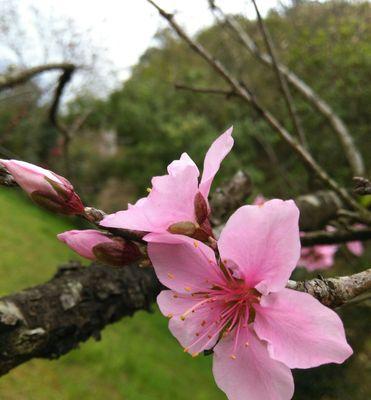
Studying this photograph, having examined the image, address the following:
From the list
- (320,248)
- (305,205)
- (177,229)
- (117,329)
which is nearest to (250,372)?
(177,229)

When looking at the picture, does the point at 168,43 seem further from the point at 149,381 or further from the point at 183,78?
the point at 149,381

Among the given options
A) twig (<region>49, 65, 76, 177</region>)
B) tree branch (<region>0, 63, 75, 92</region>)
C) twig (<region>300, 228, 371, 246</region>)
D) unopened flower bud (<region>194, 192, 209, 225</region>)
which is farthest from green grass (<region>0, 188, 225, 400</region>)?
unopened flower bud (<region>194, 192, 209, 225</region>)

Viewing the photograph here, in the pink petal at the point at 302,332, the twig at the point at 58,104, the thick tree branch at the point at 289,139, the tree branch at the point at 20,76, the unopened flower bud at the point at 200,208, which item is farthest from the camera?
the twig at the point at 58,104

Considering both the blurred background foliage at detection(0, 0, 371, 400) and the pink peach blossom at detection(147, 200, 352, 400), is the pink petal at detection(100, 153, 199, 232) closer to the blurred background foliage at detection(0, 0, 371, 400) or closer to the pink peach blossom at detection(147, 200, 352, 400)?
the pink peach blossom at detection(147, 200, 352, 400)

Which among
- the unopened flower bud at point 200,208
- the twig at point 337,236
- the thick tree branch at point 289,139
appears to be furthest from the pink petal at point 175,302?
the twig at point 337,236

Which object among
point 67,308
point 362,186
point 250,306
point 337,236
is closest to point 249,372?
point 250,306

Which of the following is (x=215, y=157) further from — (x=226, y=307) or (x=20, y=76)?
(x=20, y=76)

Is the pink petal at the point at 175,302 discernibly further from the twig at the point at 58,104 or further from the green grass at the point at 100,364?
the green grass at the point at 100,364
